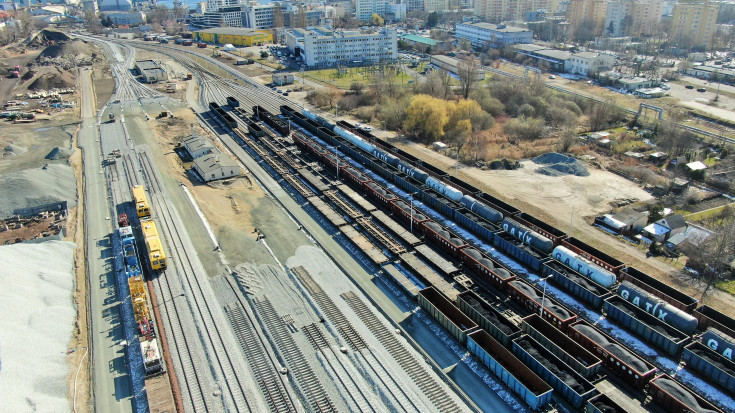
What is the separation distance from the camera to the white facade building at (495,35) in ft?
485

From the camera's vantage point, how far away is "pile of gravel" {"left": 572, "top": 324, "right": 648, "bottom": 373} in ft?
93.5

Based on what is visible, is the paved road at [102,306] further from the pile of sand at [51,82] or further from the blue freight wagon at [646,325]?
the pile of sand at [51,82]

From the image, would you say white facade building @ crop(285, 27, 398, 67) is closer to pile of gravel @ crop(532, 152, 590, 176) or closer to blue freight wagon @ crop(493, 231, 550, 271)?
pile of gravel @ crop(532, 152, 590, 176)

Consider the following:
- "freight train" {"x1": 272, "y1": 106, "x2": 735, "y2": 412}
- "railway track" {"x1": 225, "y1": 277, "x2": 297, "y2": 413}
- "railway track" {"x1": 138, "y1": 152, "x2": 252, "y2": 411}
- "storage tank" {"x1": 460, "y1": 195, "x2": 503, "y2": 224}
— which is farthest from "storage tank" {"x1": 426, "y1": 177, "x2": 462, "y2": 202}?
"railway track" {"x1": 138, "y1": 152, "x2": 252, "y2": 411}

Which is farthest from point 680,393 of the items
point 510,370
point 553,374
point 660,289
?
point 660,289

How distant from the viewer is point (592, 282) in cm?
3631

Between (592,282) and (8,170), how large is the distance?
68058 mm

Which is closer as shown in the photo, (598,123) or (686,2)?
(598,123)

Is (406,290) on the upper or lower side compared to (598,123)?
lower

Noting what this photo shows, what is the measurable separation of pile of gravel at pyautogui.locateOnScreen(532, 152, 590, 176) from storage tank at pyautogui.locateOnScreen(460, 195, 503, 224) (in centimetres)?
1735

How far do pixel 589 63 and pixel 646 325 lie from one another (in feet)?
329

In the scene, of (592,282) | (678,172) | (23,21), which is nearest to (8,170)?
(592,282)

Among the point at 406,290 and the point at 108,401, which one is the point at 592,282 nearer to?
the point at 406,290

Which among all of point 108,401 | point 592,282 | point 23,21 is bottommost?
point 108,401
